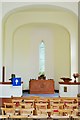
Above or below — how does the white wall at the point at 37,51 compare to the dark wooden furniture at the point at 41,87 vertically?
above

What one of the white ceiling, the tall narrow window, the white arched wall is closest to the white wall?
the tall narrow window

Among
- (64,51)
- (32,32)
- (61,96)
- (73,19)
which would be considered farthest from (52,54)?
(61,96)

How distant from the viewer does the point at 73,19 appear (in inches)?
679

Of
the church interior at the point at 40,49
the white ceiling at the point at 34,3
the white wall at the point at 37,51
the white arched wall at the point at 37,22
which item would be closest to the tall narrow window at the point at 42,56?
the church interior at the point at 40,49

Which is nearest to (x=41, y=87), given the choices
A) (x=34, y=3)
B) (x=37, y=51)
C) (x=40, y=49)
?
(x=37, y=51)

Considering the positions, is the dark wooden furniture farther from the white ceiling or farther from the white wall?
the white ceiling

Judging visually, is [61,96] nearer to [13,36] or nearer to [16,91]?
[16,91]

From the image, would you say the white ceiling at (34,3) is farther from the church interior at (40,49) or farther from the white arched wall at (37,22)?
the white arched wall at (37,22)

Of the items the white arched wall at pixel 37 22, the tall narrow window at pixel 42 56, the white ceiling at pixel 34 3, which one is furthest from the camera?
the tall narrow window at pixel 42 56

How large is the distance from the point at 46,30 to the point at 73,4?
5207 millimetres

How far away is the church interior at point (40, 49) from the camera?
1450 centimetres

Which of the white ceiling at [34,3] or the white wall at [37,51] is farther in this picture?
the white wall at [37,51]

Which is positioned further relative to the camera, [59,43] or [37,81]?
[59,43]

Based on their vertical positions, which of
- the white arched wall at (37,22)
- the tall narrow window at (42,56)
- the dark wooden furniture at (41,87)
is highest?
the white arched wall at (37,22)
